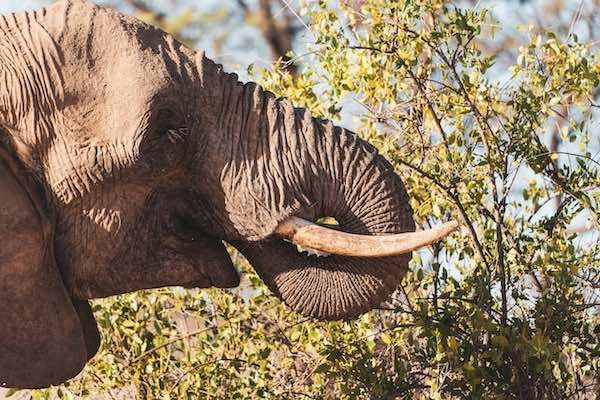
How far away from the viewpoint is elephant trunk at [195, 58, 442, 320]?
4895 mm

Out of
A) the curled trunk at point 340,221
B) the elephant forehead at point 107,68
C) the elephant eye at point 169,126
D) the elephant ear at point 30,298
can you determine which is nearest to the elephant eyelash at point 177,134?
the elephant eye at point 169,126

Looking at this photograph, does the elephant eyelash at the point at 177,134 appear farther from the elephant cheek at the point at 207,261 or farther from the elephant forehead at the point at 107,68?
the elephant cheek at the point at 207,261

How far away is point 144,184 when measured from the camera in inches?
193

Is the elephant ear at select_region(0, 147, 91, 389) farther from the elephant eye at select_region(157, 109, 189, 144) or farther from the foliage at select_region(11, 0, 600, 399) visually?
the foliage at select_region(11, 0, 600, 399)

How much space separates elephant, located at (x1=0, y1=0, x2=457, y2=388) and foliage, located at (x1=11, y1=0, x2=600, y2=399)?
1014 mm

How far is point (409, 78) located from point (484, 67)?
309mm

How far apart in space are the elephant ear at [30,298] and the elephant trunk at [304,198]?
0.51 metres

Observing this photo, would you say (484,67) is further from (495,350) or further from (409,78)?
(495,350)

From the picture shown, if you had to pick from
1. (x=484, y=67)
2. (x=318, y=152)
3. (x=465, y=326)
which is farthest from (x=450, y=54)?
(x=318, y=152)

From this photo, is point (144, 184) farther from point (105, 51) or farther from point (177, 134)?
point (105, 51)

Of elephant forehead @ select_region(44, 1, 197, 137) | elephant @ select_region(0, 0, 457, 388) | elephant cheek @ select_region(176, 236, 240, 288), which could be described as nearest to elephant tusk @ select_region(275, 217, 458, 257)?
elephant @ select_region(0, 0, 457, 388)

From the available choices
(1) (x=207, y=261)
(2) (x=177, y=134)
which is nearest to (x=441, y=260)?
(1) (x=207, y=261)

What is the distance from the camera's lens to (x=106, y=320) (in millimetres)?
6637

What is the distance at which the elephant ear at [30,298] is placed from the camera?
4805mm
